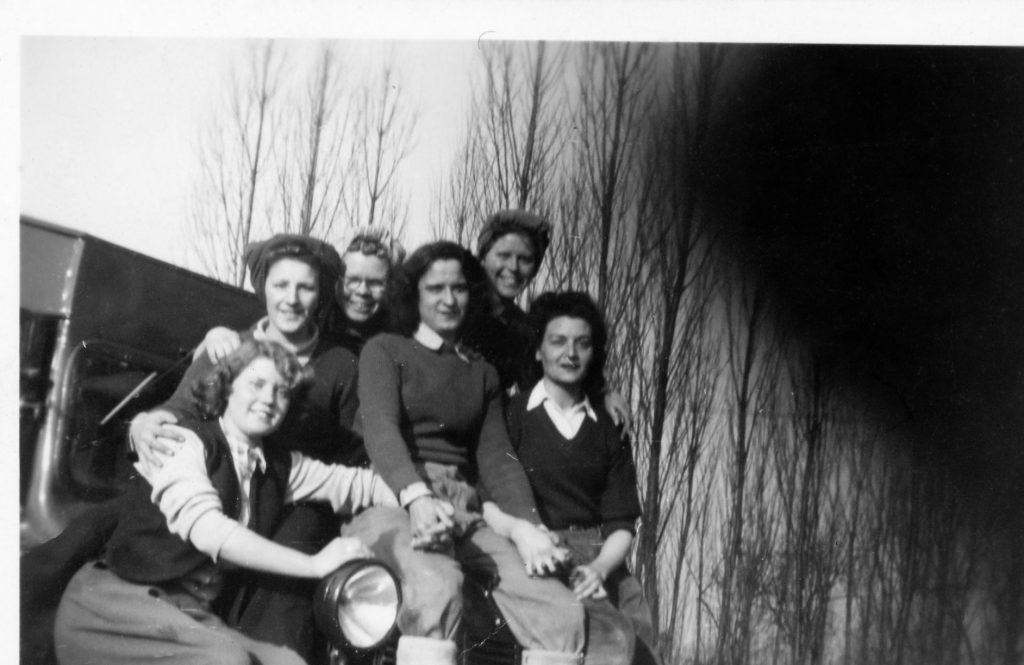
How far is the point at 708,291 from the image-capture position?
9.91 feet

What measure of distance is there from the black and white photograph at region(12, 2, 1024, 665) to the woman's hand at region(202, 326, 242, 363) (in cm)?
2

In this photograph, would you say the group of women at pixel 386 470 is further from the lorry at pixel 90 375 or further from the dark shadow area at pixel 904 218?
the dark shadow area at pixel 904 218

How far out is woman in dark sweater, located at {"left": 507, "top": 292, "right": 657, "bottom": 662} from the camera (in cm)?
266

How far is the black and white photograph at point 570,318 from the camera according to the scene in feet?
8.14

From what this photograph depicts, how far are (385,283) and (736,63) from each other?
4.38 feet

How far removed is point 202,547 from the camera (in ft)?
7.70

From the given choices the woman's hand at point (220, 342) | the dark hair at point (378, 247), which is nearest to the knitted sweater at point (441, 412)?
the dark hair at point (378, 247)

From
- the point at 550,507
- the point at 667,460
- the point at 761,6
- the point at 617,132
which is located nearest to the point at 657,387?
the point at 667,460

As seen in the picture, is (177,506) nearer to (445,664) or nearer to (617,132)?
(445,664)

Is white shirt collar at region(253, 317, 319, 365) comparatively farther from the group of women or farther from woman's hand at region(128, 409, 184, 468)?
woman's hand at region(128, 409, 184, 468)

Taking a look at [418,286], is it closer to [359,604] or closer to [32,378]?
[359,604]

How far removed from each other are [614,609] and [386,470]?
716 mm

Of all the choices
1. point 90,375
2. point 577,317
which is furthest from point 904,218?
point 90,375

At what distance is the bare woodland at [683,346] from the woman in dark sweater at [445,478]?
353mm
